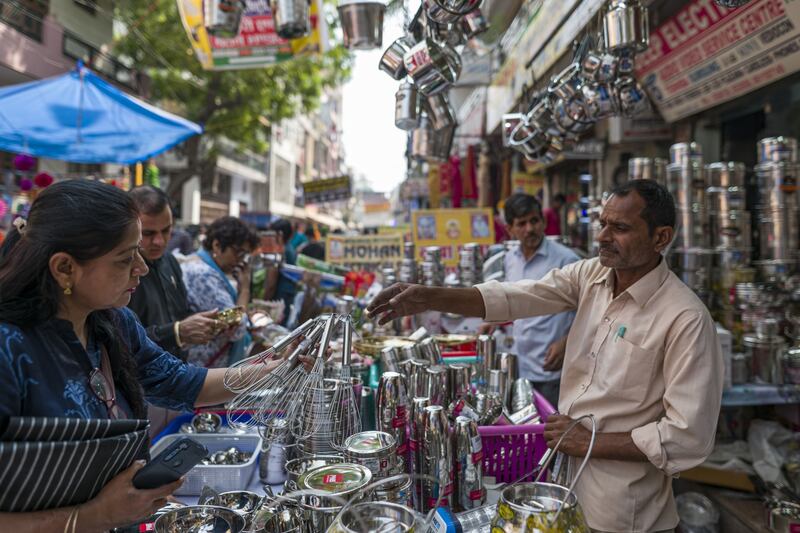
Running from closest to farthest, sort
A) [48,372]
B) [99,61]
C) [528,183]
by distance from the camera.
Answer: [48,372]
[528,183]
[99,61]

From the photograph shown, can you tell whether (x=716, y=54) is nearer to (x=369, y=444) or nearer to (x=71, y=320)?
(x=369, y=444)

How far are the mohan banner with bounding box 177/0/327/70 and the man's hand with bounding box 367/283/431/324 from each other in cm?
368

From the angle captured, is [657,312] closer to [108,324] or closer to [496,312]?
[496,312]

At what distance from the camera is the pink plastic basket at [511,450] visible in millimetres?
1886

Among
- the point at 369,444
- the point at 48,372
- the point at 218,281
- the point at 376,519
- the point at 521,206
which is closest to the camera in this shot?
the point at 376,519

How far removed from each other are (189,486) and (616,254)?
67.0 inches

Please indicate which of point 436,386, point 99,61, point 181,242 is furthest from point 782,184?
point 99,61

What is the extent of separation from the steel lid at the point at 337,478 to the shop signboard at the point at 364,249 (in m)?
4.51

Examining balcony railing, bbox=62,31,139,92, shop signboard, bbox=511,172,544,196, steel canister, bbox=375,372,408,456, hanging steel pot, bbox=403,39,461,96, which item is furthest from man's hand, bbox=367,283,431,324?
balcony railing, bbox=62,31,139,92

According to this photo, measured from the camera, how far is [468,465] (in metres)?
1.60

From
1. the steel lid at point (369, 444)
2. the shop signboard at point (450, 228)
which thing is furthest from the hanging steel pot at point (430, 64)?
the shop signboard at point (450, 228)

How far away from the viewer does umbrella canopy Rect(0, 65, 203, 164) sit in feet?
15.8

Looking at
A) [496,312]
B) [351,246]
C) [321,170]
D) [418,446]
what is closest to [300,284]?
[351,246]

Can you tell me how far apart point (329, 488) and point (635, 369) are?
106 cm
